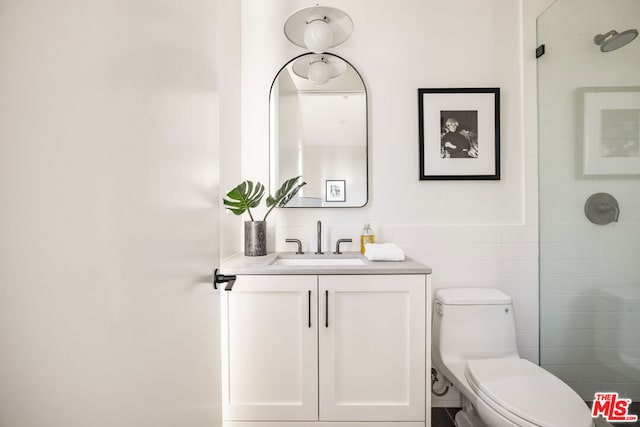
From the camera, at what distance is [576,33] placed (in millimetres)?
1453

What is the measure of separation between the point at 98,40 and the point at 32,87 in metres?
0.12

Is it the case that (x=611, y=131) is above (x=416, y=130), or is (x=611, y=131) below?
below

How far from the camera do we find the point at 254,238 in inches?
63.4

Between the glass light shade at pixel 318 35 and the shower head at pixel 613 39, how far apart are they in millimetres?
1203

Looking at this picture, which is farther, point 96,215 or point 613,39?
point 613,39

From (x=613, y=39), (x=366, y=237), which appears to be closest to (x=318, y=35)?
(x=366, y=237)

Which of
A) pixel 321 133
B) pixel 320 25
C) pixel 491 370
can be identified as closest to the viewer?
pixel 491 370

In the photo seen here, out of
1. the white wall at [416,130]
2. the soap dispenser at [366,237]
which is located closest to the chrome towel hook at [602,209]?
the white wall at [416,130]

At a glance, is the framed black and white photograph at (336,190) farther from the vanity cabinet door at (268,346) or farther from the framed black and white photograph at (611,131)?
the framed black and white photograph at (611,131)

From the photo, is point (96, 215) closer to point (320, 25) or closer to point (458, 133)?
point (320, 25)

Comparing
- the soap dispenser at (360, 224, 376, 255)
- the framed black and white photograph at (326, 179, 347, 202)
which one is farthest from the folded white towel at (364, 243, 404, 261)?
the framed black and white photograph at (326, 179, 347, 202)

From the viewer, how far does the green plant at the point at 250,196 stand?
1.48m

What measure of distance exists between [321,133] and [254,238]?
0.74m

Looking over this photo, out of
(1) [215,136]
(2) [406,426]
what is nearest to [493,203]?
(2) [406,426]
